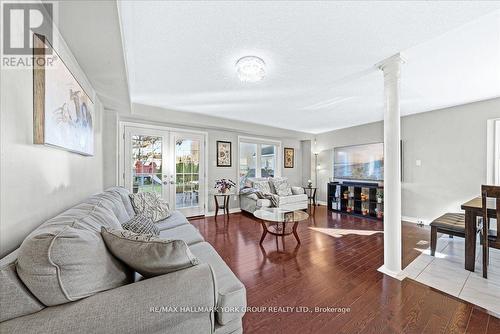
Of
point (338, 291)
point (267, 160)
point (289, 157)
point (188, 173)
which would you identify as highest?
point (289, 157)

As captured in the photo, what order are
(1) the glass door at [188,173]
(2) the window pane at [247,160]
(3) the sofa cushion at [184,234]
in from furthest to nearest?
(2) the window pane at [247,160], (1) the glass door at [188,173], (3) the sofa cushion at [184,234]

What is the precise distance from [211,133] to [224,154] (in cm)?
61

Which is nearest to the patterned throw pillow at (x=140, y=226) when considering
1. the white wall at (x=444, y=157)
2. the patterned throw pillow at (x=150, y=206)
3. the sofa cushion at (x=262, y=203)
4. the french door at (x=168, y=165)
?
the patterned throw pillow at (x=150, y=206)

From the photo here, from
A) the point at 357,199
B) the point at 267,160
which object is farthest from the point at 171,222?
the point at 357,199

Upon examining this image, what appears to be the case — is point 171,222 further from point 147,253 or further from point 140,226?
point 147,253

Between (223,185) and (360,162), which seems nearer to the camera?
(223,185)

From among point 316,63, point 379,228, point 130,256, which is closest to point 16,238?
point 130,256

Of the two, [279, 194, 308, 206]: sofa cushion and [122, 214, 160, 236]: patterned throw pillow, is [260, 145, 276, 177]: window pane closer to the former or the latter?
[279, 194, 308, 206]: sofa cushion

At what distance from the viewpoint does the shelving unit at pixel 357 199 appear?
4340mm

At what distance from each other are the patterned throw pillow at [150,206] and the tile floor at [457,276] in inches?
115

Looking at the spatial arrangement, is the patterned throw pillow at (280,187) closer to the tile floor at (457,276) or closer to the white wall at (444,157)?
the white wall at (444,157)

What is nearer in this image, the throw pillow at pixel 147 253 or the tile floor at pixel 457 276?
the throw pillow at pixel 147 253

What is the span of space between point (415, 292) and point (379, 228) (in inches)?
81.8

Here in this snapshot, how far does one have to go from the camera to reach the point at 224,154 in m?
4.90
